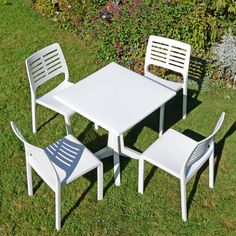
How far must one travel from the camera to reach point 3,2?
9.48 meters

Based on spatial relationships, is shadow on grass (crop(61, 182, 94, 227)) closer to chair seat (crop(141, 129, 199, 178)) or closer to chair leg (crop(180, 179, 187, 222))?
chair seat (crop(141, 129, 199, 178))

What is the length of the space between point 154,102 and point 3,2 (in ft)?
18.4

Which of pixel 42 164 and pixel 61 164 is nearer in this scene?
pixel 42 164

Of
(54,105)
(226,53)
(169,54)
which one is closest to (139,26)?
(169,54)

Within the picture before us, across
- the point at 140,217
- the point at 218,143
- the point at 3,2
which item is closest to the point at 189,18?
the point at 218,143

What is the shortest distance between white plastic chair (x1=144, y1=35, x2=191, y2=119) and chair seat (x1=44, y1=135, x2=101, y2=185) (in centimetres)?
173

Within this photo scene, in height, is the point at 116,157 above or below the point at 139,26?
below

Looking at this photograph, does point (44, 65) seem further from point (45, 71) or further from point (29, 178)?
point (29, 178)

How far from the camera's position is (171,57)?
250 inches

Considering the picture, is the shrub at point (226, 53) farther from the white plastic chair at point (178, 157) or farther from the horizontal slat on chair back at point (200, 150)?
the horizontal slat on chair back at point (200, 150)

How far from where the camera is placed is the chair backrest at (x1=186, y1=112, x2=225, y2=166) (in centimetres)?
459

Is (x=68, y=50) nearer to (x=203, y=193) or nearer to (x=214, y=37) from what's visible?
(x=214, y=37)

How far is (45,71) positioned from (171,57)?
1.76 metres

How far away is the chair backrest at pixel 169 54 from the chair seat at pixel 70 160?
1910 mm
